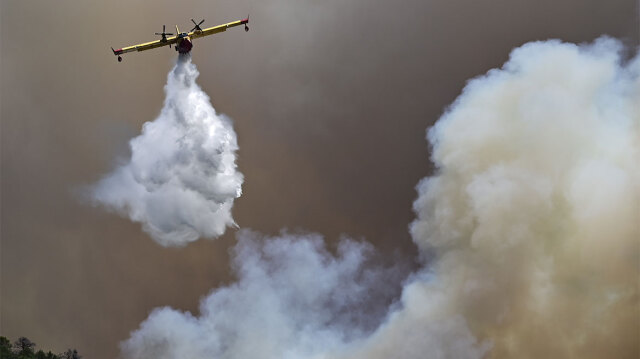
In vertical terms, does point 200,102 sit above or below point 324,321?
above

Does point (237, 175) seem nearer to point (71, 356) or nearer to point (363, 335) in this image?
point (363, 335)

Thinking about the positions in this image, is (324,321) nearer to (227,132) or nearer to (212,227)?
(212,227)

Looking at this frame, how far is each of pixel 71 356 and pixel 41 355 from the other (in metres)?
3.62

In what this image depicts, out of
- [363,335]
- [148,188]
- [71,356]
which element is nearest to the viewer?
[148,188]

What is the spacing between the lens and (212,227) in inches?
2901

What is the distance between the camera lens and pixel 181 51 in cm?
6962

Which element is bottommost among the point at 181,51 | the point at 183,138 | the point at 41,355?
the point at 41,355

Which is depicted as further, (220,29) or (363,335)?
(363,335)

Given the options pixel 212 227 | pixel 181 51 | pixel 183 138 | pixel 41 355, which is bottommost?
pixel 41 355

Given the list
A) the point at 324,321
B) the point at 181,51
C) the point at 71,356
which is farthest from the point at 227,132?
the point at 71,356

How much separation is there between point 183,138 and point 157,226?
9.93m

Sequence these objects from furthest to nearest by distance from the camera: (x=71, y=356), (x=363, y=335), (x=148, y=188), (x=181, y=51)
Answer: (x=71, y=356)
(x=363, y=335)
(x=148, y=188)
(x=181, y=51)

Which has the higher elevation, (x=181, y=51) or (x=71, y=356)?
(x=181, y=51)

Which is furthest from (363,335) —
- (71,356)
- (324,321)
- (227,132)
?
(71,356)
